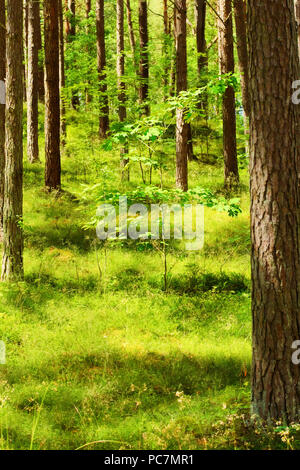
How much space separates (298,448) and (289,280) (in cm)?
146

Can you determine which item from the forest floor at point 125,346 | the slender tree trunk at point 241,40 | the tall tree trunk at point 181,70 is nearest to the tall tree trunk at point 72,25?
the tall tree trunk at point 181,70

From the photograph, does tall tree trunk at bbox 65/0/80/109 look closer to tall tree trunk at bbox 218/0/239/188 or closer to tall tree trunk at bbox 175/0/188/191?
tall tree trunk at bbox 175/0/188/191

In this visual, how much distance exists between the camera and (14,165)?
8656 millimetres

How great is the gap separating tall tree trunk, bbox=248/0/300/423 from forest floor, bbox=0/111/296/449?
0.53 m

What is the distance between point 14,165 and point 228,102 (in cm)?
774

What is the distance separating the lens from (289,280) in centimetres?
405

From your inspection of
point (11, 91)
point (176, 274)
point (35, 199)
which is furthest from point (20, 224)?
point (35, 199)

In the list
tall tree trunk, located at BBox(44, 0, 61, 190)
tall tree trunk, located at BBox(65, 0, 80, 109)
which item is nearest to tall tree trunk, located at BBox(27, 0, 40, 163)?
tall tree trunk, located at BBox(44, 0, 61, 190)

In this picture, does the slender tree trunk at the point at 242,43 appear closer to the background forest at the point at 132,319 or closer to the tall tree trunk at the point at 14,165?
the background forest at the point at 132,319

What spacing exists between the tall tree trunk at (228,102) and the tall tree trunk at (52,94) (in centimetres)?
499

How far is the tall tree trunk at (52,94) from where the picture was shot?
12.7 m

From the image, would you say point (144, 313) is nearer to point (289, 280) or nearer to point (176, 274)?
point (176, 274)

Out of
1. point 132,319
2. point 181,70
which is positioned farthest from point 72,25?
point 132,319
